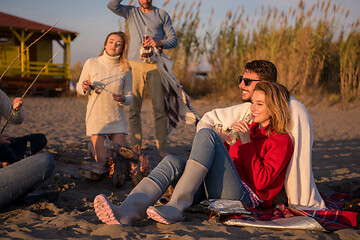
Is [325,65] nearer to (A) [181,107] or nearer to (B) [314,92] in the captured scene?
(B) [314,92]

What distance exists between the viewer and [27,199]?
8.92 feet

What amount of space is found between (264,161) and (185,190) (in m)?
0.58

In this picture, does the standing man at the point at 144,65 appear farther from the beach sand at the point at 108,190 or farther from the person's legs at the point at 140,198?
the person's legs at the point at 140,198

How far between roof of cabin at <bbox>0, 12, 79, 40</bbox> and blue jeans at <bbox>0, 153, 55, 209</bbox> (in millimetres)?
14736

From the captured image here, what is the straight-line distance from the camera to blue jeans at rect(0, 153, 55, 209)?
2295 millimetres

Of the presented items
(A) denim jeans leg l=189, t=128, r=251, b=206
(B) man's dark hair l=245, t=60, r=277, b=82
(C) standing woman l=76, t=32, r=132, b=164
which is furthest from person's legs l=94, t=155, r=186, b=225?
(C) standing woman l=76, t=32, r=132, b=164

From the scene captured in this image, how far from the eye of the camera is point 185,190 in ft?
7.57

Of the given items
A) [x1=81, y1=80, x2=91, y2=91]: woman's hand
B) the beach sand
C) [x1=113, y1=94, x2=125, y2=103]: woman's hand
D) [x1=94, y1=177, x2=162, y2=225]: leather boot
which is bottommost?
the beach sand

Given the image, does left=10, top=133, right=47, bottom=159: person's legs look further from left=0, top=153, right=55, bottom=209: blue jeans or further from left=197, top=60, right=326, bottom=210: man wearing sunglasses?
left=197, top=60, right=326, bottom=210: man wearing sunglasses

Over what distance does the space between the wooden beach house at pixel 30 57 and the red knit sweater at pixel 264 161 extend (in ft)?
43.2

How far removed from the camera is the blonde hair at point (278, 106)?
94.7 inches

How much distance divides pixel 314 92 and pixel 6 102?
10.2 m

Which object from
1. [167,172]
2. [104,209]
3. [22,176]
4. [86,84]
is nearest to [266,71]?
[167,172]

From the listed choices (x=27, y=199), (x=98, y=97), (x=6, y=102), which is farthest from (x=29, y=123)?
(x=27, y=199)
